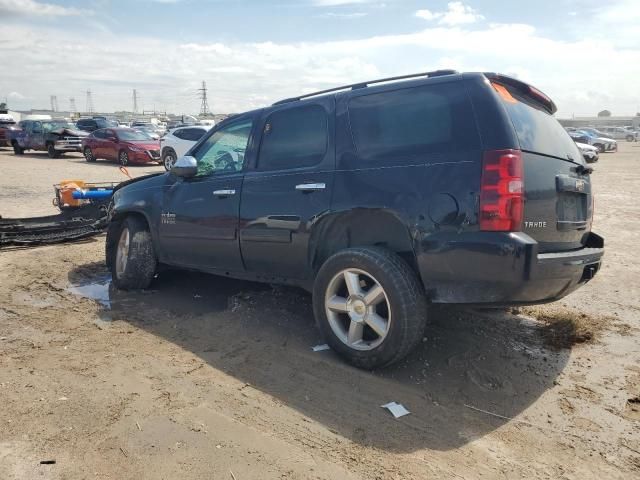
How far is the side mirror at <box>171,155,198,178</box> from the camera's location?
4.79 meters

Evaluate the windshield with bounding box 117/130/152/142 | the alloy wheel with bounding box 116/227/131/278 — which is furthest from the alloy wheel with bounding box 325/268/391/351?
the windshield with bounding box 117/130/152/142

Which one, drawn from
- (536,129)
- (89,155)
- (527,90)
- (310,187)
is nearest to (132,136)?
(89,155)

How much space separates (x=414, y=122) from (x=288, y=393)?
2.01 m

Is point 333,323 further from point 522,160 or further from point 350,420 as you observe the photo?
point 522,160

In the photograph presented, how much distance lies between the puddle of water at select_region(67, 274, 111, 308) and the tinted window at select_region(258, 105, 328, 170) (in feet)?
7.48

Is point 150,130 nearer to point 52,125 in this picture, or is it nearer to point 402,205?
point 52,125

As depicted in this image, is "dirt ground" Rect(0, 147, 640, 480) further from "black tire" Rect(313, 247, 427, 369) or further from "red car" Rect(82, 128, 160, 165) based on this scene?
"red car" Rect(82, 128, 160, 165)

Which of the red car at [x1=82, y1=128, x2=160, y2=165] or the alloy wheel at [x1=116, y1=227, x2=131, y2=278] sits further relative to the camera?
the red car at [x1=82, y1=128, x2=160, y2=165]

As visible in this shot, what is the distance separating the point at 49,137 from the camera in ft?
82.8

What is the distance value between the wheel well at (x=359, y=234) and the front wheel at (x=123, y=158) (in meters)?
19.5

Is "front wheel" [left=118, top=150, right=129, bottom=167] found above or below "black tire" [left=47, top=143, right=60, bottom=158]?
below

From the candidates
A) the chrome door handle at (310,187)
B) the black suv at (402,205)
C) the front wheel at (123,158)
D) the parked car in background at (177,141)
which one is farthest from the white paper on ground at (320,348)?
the front wheel at (123,158)

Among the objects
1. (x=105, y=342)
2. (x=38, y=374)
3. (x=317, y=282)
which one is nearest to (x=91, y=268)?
(x=105, y=342)

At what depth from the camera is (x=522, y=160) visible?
10.3 feet
